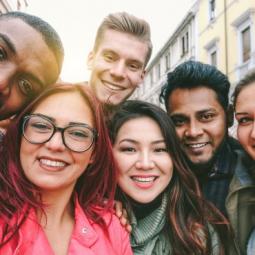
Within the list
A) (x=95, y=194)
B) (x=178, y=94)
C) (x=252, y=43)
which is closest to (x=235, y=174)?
(x=178, y=94)

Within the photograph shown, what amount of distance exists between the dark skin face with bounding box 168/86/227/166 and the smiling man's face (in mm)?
641

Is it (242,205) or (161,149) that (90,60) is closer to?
(161,149)

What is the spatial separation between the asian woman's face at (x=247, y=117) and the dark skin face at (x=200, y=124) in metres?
0.38

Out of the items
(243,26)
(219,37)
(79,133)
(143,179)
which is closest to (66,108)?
(79,133)

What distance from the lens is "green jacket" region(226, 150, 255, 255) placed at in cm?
289

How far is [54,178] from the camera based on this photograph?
2.23 m

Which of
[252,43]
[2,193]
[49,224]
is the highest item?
[252,43]

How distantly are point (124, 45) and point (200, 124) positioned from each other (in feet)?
3.81

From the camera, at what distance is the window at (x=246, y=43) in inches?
648

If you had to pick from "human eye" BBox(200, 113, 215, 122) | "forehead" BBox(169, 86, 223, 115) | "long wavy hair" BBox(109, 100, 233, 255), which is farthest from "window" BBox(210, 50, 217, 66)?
"long wavy hair" BBox(109, 100, 233, 255)

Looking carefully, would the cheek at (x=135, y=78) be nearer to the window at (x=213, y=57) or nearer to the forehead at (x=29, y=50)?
the forehead at (x=29, y=50)

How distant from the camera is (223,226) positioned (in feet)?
9.18

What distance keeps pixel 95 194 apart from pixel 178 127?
1131 millimetres

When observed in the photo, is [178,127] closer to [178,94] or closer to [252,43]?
[178,94]
